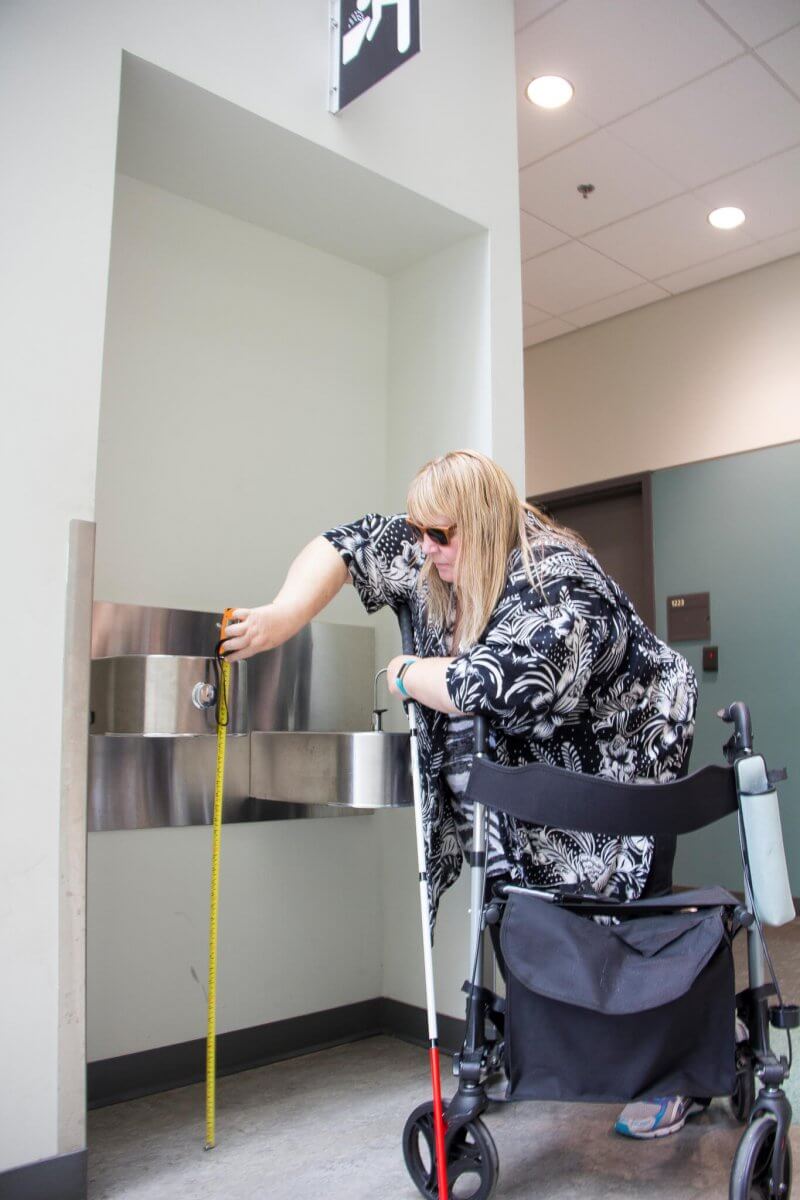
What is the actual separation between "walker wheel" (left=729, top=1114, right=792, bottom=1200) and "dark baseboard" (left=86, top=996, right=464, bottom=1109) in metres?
1.02

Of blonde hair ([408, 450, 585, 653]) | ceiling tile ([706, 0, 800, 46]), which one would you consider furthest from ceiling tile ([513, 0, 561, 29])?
blonde hair ([408, 450, 585, 653])

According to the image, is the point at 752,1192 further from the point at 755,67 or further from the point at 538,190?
the point at 538,190

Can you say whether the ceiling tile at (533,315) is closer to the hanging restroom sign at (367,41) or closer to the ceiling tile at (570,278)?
the ceiling tile at (570,278)

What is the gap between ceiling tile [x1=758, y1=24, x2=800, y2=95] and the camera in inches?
131

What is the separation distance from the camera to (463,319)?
2.86 m

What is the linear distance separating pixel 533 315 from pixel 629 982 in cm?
455

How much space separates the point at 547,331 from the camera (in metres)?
5.72

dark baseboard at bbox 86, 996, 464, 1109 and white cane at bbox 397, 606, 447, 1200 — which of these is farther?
dark baseboard at bbox 86, 996, 464, 1109

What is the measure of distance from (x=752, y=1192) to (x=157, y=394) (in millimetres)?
2120

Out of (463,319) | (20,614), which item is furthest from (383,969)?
(463,319)

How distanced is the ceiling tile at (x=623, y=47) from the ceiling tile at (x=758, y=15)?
4 cm

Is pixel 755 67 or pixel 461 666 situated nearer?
pixel 461 666

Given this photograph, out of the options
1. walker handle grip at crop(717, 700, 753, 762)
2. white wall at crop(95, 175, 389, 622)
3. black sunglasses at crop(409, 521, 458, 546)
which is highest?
white wall at crop(95, 175, 389, 622)

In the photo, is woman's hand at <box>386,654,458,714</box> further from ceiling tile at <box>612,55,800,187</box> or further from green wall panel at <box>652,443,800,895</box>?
green wall panel at <box>652,443,800,895</box>
